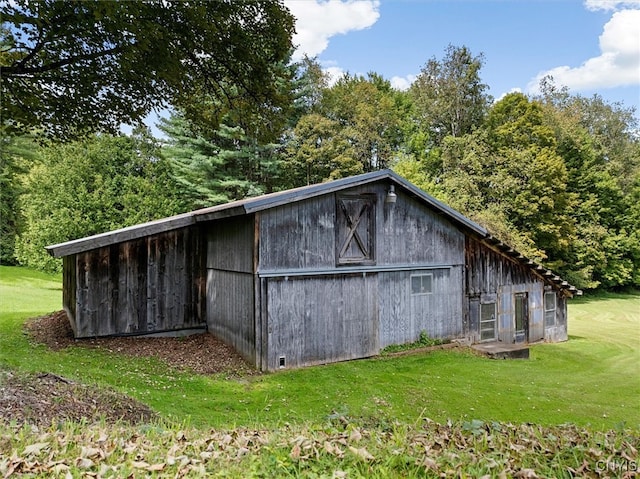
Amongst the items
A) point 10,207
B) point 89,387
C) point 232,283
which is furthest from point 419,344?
point 10,207

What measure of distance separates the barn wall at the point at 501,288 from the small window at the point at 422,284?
148 cm

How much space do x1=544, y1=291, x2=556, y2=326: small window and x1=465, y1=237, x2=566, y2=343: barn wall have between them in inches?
8.7

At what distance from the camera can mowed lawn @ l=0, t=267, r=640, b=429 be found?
6.77 meters

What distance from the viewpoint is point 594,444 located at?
3.21 meters

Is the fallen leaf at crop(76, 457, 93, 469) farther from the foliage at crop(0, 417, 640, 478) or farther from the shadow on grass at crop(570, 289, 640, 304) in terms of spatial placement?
the shadow on grass at crop(570, 289, 640, 304)

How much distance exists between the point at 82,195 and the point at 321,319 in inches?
688

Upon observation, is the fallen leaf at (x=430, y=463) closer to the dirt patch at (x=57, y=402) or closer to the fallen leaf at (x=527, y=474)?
the fallen leaf at (x=527, y=474)

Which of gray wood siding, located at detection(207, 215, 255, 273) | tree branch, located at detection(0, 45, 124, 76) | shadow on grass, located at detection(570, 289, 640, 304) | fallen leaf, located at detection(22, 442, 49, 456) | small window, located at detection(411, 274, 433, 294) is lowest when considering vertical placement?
shadow on grass, located at detection(570, 289, 640, 304)

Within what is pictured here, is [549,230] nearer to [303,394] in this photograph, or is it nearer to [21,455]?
[303,394]

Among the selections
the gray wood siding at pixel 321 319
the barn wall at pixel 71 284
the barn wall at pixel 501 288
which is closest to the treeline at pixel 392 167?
the barn wall at pixel 501 288

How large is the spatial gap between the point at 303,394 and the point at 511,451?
515 centimetres

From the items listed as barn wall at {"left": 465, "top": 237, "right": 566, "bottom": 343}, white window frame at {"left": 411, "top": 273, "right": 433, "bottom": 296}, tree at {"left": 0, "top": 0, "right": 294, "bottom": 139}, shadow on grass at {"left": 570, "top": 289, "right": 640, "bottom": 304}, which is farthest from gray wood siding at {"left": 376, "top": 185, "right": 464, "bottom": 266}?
shadow on grass at {"left": 570, "top": 289, "right": 640, "bottom": 304}

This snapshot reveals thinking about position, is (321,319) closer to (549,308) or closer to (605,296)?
(549,308)

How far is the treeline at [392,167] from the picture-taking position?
2253cm
